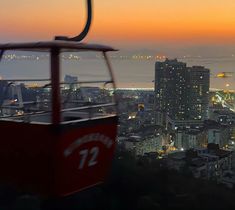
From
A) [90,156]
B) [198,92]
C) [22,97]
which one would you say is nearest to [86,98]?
[22,97]

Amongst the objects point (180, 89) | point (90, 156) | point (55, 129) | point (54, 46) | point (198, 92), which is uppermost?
point (54, 46)

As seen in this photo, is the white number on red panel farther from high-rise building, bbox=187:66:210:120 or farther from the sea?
high-rise building, bbox=187:66:210:120

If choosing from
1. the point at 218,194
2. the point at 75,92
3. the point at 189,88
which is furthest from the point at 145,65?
the point at 75,92

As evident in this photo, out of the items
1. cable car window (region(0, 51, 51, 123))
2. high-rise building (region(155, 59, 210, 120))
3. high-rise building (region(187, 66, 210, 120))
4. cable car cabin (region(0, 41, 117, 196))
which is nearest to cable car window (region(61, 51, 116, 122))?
cable car cabin (region(0, 41, 117, 196))

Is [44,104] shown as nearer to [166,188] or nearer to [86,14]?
[86,14]

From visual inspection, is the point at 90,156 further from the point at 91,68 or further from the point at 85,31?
the point at 91,68

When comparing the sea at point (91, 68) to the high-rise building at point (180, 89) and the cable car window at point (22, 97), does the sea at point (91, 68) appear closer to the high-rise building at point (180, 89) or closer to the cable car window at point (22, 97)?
the cable car window at point (22, 97)

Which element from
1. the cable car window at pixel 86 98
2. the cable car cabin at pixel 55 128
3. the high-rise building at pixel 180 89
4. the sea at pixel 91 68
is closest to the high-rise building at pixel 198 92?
the high-rise building at pixel 180 89
